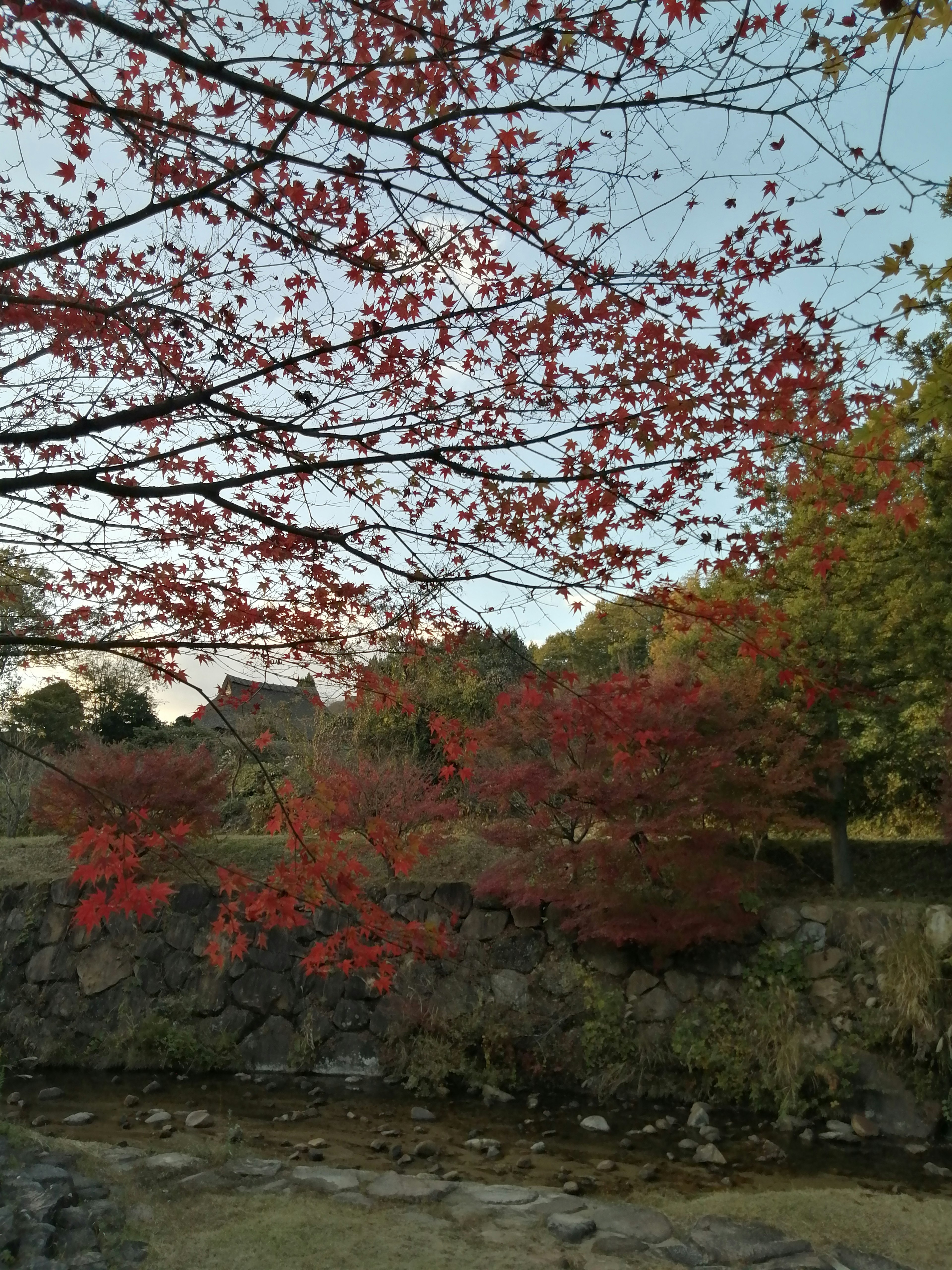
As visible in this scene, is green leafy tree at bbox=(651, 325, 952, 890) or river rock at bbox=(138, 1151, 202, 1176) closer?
river rock at bbox=(138, 1151, 202, 1176)

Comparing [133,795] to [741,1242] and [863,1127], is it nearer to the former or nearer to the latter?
[863,1127]

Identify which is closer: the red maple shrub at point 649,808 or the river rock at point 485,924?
the red maple shrub at point 649,808

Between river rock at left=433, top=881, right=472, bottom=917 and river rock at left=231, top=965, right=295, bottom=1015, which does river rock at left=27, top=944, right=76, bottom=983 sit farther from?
river rock at left=433, top=881, right=472, bottom=917

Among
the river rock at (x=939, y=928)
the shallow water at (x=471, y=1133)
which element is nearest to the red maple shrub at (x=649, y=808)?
the river rock at (x=939, y=928)

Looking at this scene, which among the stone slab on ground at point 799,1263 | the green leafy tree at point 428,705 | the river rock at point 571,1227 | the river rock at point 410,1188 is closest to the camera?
the stone slab on ground at point 799,1263

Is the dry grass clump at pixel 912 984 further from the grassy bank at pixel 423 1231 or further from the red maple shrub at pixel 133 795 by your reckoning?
the red maple shrub at pixel 133 795

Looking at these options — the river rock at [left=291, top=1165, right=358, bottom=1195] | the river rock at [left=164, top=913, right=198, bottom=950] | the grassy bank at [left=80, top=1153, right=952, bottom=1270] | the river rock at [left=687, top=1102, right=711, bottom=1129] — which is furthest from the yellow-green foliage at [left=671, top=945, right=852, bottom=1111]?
the river rock at [left=164, top=913, right=198, bottom=950]

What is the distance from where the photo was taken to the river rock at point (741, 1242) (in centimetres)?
343

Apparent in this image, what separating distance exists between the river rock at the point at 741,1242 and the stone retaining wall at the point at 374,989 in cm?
296

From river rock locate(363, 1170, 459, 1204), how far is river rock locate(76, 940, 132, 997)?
4481mm

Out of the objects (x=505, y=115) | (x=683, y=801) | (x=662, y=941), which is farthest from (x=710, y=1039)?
(x=505, y=115)

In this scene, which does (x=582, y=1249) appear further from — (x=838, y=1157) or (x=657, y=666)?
(x=657, y=666)

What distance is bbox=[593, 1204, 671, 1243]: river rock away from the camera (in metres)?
3.65

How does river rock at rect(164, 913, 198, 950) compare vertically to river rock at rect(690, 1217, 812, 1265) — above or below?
above
